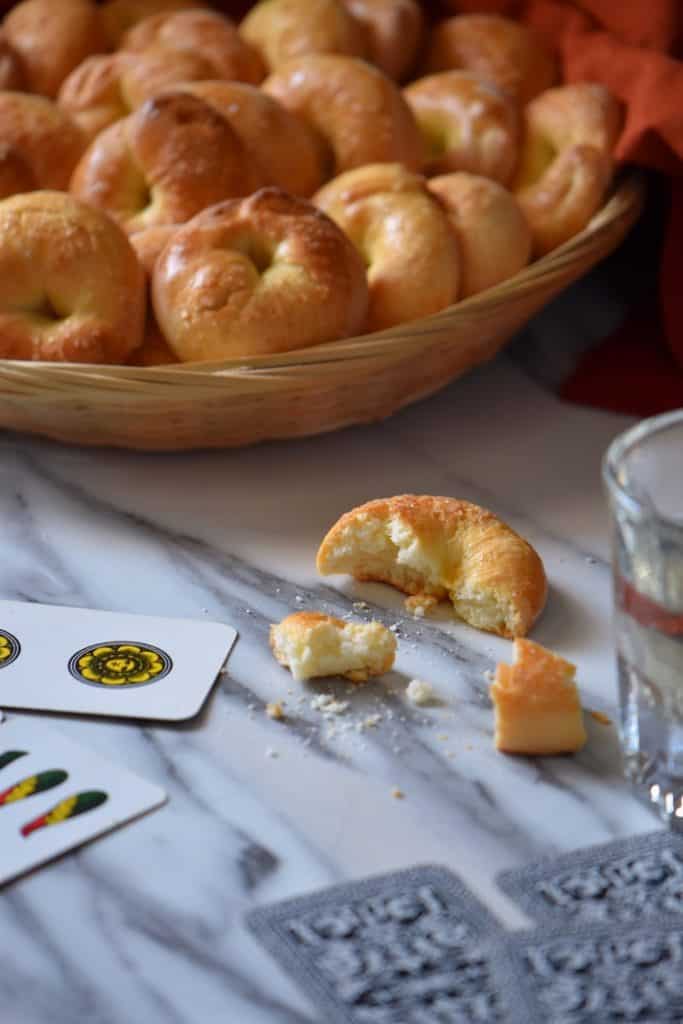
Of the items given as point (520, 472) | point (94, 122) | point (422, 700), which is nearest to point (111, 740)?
point (422, 700)

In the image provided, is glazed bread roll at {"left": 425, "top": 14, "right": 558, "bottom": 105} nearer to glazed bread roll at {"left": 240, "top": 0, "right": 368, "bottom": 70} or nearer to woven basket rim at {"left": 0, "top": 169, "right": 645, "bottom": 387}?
glazed bread roll at {"left": 240, "top": 0, "right": 368, "bottom": 70}

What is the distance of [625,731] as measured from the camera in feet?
2.52

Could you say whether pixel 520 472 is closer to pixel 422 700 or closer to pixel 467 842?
pixel 422 700

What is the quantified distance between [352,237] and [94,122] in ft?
1.06

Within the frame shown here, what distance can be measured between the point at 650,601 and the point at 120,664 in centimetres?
36

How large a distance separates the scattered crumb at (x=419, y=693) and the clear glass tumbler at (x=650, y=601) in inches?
5.5

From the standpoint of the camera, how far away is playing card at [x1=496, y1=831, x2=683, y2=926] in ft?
2.29

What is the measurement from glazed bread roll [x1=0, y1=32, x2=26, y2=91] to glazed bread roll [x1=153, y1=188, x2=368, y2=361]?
43 centimetres

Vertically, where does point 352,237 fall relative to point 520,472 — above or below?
above

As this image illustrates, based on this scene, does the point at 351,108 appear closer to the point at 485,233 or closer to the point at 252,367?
the point at 485,233

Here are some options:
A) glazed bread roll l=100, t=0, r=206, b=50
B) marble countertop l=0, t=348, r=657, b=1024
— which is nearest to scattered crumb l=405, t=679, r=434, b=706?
marble countertop l=0, t=348, r=657, b=1024

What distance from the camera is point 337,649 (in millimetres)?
876

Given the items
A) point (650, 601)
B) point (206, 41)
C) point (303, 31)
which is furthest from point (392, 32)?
point (650, 601)

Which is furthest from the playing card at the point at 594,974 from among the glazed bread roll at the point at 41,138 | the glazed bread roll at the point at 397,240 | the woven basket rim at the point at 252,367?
the glazed bread roll at the point at 41,138
